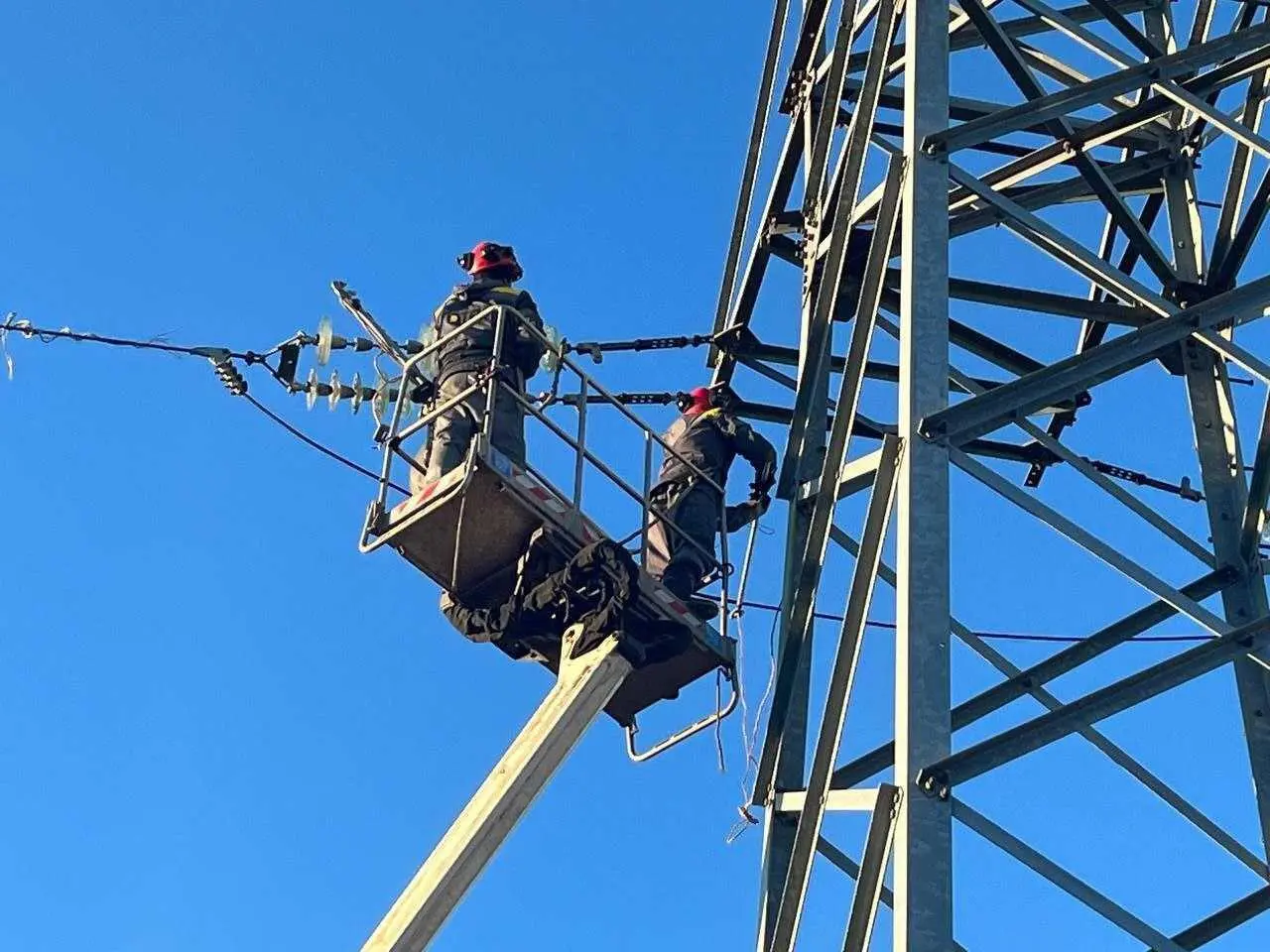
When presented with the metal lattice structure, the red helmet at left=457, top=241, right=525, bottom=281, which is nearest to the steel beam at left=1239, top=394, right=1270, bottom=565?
the metal lattice structure

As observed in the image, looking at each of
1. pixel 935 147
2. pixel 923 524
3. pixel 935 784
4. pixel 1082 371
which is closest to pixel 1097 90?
pixel 935 147

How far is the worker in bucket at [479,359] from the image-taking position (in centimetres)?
Answer: 1161

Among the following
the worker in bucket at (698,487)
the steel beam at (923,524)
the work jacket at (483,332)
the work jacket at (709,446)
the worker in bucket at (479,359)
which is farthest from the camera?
the work jacket at (709,446)

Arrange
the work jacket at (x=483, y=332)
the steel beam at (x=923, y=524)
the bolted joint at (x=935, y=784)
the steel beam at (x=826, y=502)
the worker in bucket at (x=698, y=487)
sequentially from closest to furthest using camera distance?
the steel beam at (x=923, y=524)
the bolted joint at (x=935, y=784)
the steel beam at (x=826, y=502)
the work jacket at (x=483, y=332)
the worker in bucket at (x=698, y=487)

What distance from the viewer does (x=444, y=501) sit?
1091cm

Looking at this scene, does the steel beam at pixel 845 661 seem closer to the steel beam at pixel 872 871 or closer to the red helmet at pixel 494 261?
the steel beam at pixel 872 871

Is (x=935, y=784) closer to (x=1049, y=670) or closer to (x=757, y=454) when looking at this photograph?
(x=1049, y=670)

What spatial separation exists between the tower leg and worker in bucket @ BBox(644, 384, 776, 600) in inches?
65.0

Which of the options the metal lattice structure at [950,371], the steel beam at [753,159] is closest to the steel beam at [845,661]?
the metal lattice structure at [950,371]

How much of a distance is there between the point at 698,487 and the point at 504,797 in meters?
3.47

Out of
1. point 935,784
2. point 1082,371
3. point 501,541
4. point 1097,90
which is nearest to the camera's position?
point 935,784

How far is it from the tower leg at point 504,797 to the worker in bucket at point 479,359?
1.27 metres

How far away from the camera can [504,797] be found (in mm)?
10219

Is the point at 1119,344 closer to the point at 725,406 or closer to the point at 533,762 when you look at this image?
the point at 533,762
